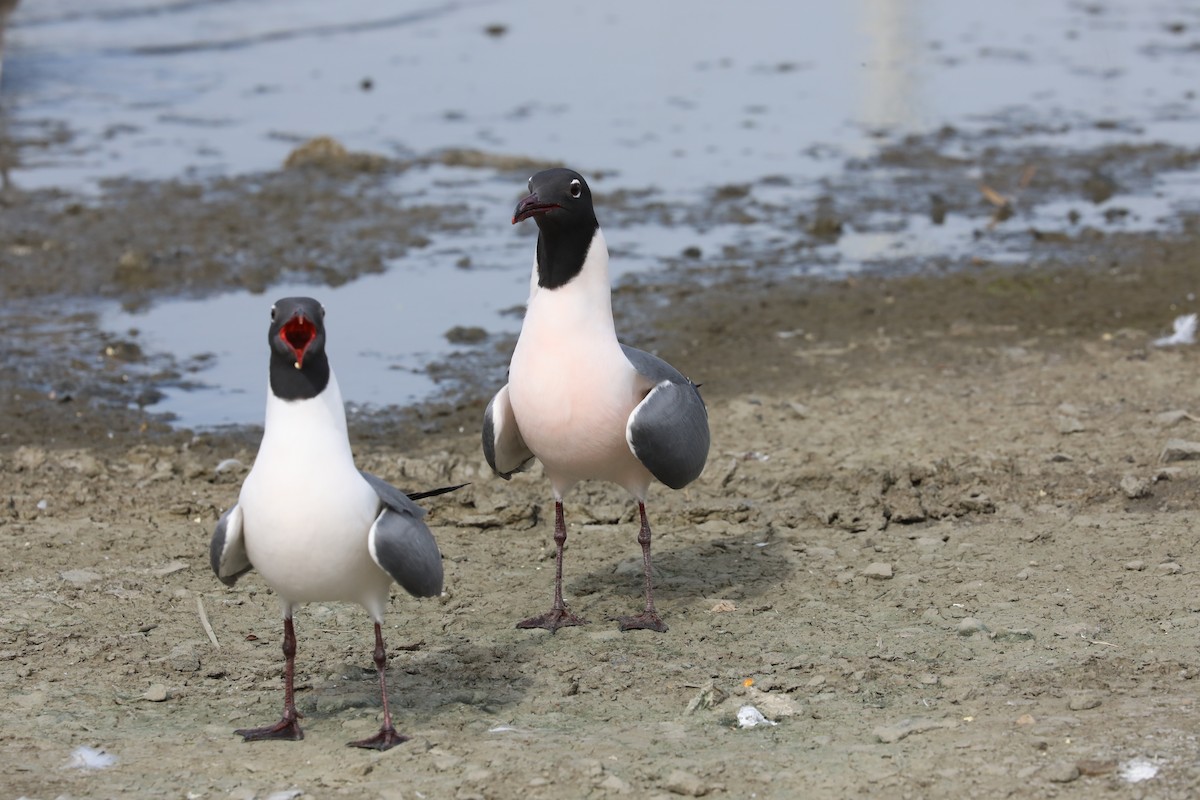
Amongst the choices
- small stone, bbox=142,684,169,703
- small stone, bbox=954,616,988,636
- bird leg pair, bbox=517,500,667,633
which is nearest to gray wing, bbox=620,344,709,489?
bird leg pair, bbox=517,500,667,633

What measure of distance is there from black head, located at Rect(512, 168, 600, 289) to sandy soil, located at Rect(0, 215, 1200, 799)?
1433mm

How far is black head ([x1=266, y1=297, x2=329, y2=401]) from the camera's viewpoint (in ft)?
16.8

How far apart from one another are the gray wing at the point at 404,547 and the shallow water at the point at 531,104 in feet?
13.9

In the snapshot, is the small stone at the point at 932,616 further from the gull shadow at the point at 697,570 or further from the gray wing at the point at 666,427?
the gray wing at the point at 666,427

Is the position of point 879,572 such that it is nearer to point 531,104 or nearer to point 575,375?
point 575,375

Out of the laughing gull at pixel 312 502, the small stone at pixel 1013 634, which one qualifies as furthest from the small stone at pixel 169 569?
the small stone at pixel 1013 634

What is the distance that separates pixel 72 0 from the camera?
A: 85.9 ft

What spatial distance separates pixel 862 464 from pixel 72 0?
21.3 m

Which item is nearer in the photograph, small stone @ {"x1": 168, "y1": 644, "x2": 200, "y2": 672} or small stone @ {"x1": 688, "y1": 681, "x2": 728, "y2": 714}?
small stone @ {"x1": 688, "y1": 681, "x2": 728, "y2": 714}

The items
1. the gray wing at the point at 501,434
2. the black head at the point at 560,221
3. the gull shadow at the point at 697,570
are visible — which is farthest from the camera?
the gull shadow at the point at 697,570

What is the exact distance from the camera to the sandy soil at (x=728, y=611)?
5219 mm

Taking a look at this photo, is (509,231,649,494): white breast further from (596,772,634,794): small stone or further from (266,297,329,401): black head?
(596,772,634,794): small stone

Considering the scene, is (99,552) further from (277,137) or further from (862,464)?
(277,137)

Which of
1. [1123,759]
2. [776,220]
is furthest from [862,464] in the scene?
[776,220]
